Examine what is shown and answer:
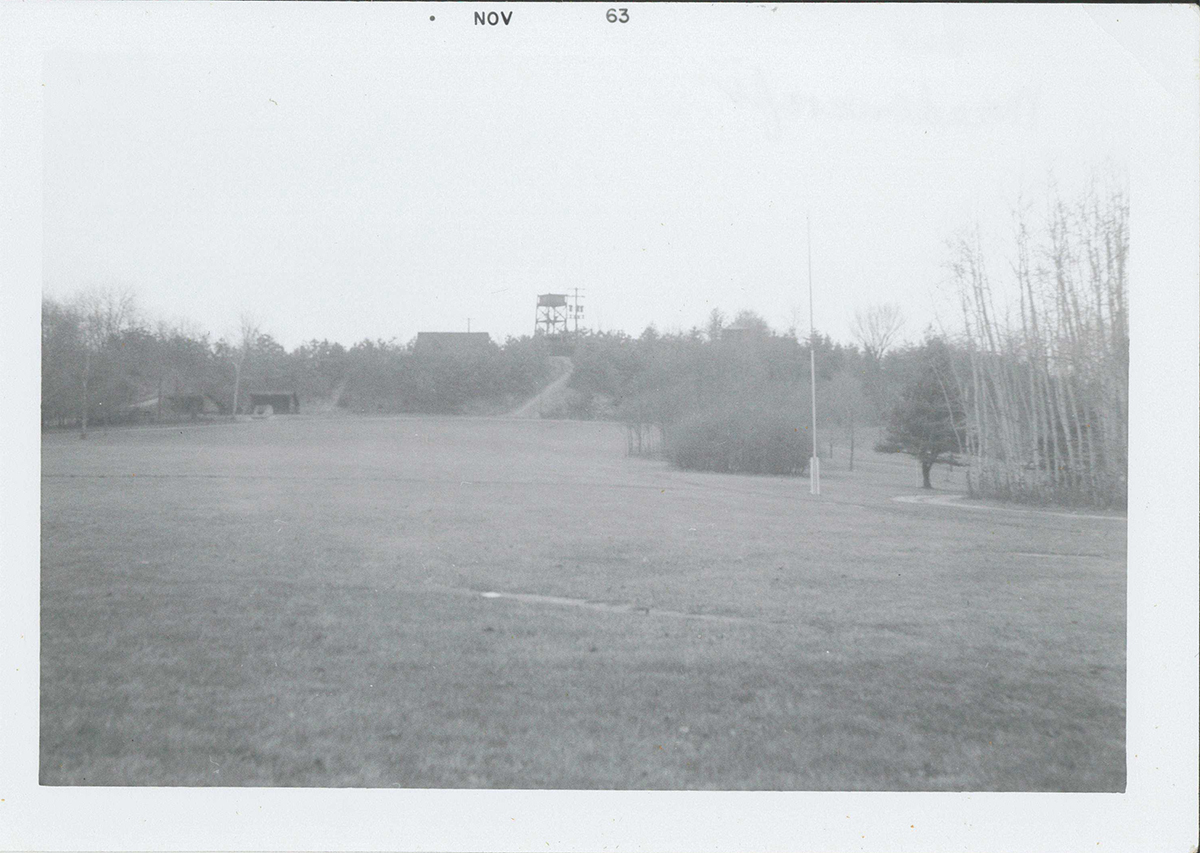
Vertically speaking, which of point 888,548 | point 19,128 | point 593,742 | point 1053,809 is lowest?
point 1053,809

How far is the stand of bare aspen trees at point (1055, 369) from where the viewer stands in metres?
2.92

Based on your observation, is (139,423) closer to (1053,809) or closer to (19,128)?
(19,128)

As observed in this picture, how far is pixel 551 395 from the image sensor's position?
3463 mm

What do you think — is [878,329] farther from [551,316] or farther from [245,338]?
[245,338]

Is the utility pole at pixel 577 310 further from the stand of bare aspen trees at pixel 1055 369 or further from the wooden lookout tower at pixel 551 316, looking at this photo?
the stand of bare aspen trees at pixel 1055 369

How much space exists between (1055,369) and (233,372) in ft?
12.1

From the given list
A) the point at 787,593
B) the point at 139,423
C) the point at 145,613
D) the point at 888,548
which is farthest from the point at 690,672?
the point at 139,423

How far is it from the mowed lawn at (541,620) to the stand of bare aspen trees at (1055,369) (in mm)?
187

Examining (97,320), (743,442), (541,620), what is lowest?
(541,620)

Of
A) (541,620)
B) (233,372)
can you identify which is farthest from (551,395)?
(233,372)

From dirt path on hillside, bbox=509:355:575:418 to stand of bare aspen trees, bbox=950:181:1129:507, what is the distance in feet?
5.76

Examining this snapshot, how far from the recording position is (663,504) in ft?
11.2

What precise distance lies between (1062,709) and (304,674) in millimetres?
2905

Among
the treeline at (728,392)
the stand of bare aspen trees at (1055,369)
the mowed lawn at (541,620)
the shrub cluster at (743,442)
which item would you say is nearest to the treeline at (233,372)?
the mowed lawn at (541,620)
